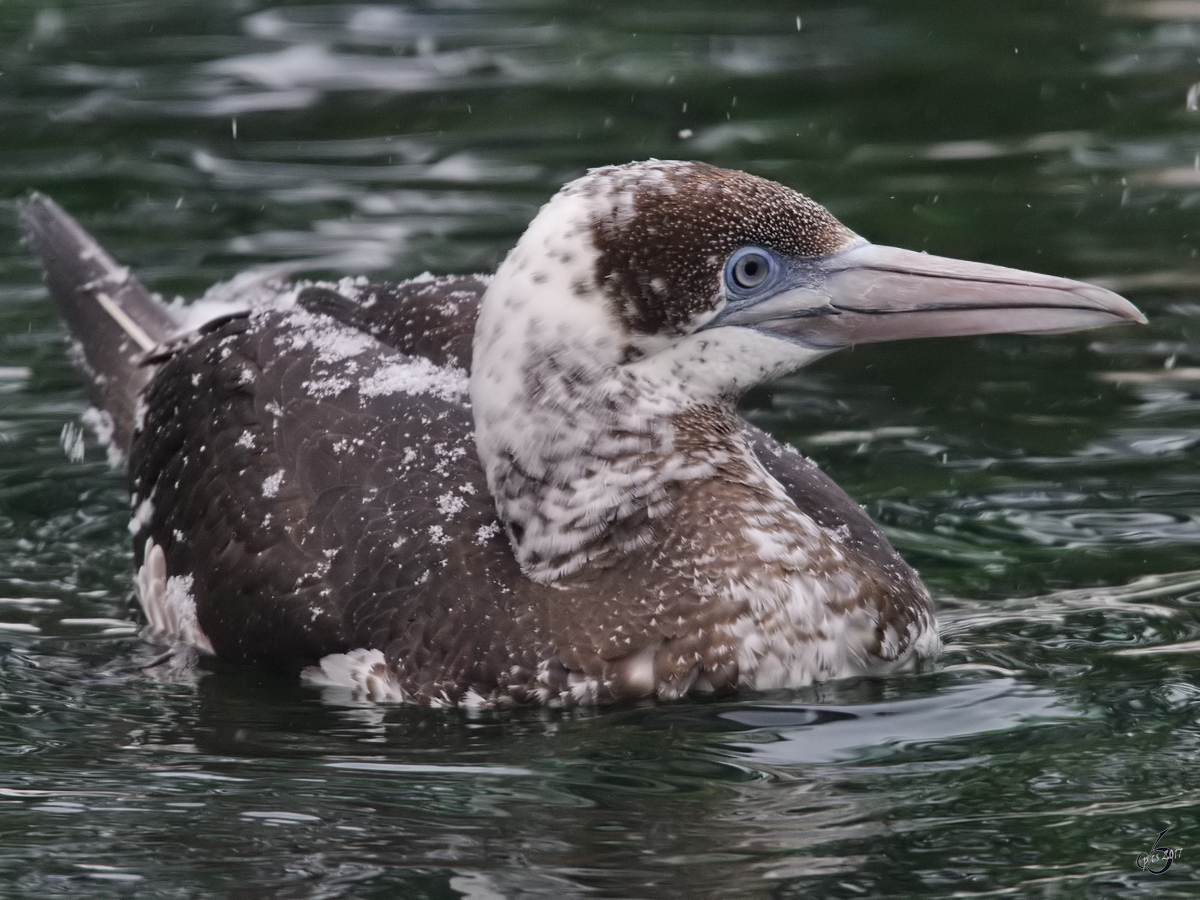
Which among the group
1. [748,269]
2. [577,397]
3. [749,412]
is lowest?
[749,412]

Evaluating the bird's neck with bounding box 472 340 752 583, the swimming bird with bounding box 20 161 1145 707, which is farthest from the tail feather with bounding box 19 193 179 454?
the bird's neck with bounding box 472 340 752 583

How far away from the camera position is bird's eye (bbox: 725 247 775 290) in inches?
204

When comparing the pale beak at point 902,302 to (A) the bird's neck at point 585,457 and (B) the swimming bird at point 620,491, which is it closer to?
(B) the swimming bird at point 620,491

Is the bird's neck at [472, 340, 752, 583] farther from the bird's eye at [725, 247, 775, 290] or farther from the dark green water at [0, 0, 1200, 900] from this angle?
the dark green water at [0, 0, 1200, 900]

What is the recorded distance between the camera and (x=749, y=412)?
24.4 feet

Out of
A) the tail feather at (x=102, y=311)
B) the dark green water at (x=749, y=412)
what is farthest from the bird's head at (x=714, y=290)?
the tail feather at (x=102, y=311)

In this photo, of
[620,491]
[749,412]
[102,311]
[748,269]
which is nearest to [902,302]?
[748,269]

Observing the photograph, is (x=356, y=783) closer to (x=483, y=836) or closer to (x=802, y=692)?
(x=483, y=836)

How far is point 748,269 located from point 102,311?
Answer: 276 cm

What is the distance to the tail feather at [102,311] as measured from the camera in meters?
6.94

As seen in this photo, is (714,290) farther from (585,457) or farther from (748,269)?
(585,457)

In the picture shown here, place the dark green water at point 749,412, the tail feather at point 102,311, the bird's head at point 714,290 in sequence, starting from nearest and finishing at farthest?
1. the dark green water at point 749,412
2. the bird's head at point 714,290
3. the tail feather at point 102,311

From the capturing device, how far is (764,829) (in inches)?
176

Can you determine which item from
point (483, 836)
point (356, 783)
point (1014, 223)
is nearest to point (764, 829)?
point (483, 836)
